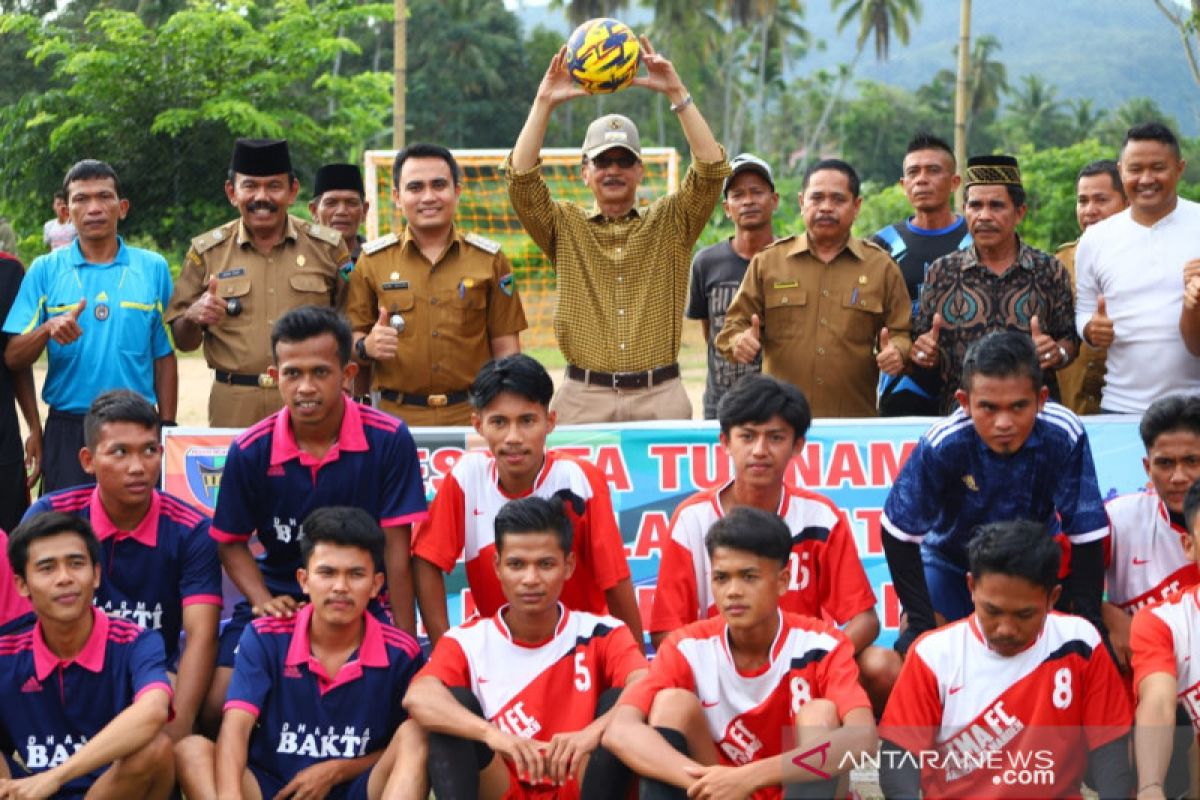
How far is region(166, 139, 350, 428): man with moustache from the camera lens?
22.6ft

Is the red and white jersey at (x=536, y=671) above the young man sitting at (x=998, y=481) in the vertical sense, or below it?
below

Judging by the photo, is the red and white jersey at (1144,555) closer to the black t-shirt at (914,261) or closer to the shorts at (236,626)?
the black t-shirt at (914,261)

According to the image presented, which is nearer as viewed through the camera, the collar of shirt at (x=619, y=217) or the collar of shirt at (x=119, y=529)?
the collar of shirt at (x=119, y=529)

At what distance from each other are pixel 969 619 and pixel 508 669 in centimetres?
154

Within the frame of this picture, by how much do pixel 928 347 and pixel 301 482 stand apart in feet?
9.40

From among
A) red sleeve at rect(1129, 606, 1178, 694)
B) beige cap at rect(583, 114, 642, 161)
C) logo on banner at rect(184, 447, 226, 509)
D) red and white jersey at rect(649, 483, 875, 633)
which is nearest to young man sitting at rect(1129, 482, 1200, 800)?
red sleeve at rect(1129, 606, 1178, 694)

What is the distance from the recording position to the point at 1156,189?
21.6 feet

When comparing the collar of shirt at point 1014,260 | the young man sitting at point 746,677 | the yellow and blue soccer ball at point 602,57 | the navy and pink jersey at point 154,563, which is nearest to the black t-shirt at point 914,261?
the collar of shirt at point 1014,260

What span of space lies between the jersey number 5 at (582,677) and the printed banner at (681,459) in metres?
1.64

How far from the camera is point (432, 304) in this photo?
268 inches

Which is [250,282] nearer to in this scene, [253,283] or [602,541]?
[253,283]

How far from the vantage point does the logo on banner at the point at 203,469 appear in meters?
6.55

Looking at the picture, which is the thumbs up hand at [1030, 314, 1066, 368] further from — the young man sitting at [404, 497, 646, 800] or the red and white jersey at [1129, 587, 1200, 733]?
the young man sitting at [404, 497, 646, 800]

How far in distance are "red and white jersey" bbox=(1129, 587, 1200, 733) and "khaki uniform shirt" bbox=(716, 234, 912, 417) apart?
92.2 inches
